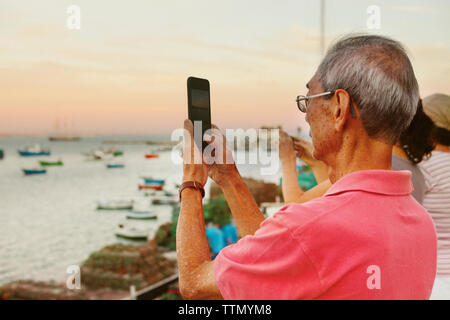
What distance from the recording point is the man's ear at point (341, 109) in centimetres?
57

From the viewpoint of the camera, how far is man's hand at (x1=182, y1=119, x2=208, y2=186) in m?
0.72

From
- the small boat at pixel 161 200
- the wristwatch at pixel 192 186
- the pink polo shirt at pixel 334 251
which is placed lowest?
the small boat at pixel 161 200

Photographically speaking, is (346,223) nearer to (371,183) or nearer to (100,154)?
(371,183)

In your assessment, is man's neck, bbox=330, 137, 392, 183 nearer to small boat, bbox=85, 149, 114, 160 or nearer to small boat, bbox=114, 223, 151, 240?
small boat, bbox=114, 223, 151, 240

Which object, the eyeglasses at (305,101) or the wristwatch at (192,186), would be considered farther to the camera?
the wristwatch at (192,186)

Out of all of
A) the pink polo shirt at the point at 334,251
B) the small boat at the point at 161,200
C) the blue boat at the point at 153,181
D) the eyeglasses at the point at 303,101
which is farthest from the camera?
the small boat at the point at 161,200

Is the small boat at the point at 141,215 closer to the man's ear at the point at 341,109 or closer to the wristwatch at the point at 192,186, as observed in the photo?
the wristwatch at the point at 192,186

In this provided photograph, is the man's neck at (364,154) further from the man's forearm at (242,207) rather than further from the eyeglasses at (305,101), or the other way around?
the man's forearm at (242,207)

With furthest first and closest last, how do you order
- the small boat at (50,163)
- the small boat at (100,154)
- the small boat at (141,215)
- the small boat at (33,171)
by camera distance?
the small boat at (50,163)
the small boat at (33,171)
the small boat at (100,154)
the small boat at (141,215)

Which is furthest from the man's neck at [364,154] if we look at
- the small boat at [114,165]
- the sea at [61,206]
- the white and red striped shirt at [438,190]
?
the small boat at [114,165]

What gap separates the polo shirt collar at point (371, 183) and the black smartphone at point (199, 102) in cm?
29

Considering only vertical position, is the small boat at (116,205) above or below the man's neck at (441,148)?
below

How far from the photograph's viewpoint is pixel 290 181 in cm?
106

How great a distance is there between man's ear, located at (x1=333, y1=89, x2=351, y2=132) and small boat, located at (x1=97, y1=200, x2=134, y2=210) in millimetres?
37386
